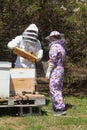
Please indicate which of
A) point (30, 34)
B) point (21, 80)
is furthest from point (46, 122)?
point (30, 34)

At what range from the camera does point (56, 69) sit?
32.9ft

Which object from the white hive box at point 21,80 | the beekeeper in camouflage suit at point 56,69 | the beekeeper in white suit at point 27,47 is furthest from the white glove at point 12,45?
the beekeeper in camouflage suit at point 56,69

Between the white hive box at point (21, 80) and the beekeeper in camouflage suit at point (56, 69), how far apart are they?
38cm

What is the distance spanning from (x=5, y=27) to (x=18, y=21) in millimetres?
419

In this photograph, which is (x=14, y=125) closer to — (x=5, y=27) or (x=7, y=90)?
(x=7, y=90)

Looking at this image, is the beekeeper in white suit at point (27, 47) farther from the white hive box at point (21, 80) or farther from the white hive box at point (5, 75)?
the white hive box at point (5, 75)

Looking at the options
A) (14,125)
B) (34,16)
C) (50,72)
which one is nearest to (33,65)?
(50,72)

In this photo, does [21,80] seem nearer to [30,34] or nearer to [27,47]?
[27,47]

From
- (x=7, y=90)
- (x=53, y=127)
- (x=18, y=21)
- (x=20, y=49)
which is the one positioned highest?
(x=18, y=21)

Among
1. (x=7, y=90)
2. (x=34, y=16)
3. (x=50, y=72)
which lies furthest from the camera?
(x=34, y=16)

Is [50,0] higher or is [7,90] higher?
[50,0]

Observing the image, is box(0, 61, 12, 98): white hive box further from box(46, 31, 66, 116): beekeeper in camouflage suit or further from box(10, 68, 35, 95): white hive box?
box(46, 31, 66, 116): beekeeper in camouflage suit

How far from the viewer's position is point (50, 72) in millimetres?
10016

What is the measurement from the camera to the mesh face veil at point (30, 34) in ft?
33.2
